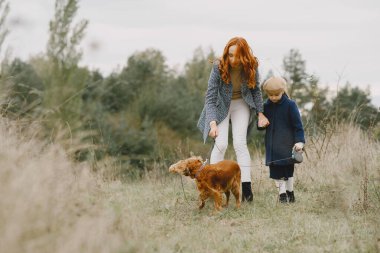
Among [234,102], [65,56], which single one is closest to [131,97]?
[65,56]

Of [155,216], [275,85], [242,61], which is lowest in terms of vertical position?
[155,216]

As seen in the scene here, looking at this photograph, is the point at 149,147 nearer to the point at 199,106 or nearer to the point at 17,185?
the point at 199,106

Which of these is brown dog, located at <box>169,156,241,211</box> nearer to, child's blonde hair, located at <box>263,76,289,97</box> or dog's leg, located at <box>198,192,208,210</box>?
dog's leg, located at <box>198,192,208,210</box>

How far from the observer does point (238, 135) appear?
5.69m

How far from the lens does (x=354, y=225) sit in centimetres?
468

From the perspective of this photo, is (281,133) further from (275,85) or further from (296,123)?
(275,85)

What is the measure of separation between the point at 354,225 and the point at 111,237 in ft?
8.35

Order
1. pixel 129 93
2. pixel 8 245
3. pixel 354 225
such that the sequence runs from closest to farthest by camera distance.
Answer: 1. pixel 8 245
2. pixel 354 225
3. pixel 129 93

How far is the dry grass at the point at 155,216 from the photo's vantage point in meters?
2.81

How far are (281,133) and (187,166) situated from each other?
1.24m

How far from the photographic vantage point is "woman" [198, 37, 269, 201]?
5582mm

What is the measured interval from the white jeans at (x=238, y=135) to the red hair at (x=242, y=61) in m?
0.28

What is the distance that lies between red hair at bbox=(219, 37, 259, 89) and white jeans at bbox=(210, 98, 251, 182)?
0.92ft

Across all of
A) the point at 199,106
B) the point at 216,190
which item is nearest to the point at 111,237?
the point at 216,190
